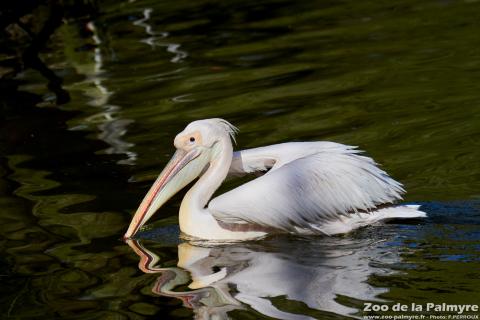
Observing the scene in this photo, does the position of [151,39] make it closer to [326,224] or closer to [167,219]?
[167,219]

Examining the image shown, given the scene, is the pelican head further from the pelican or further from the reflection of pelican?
the reflection of pelican

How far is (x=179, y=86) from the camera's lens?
31.0 feet

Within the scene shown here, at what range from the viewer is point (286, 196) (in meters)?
5.20

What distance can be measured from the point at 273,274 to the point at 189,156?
1.23 m

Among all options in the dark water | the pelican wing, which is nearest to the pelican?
the pelican wing

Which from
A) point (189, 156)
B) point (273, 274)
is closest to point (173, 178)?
point (189, 156)

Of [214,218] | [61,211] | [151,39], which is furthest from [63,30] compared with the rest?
[214,218]

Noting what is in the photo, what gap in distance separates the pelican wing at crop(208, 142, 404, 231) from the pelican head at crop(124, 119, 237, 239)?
1.54 feet

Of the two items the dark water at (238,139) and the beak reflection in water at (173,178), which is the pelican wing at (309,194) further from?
the beak reflection in water at (173,178)

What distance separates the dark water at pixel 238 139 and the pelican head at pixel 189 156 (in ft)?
0.79

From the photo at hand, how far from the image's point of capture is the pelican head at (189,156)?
5648mm

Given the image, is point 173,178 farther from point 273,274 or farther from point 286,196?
point 273,274

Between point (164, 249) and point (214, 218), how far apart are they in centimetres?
33

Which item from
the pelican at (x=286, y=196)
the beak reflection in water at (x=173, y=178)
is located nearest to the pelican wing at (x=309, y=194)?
the pelican at (x=286, y=196)
